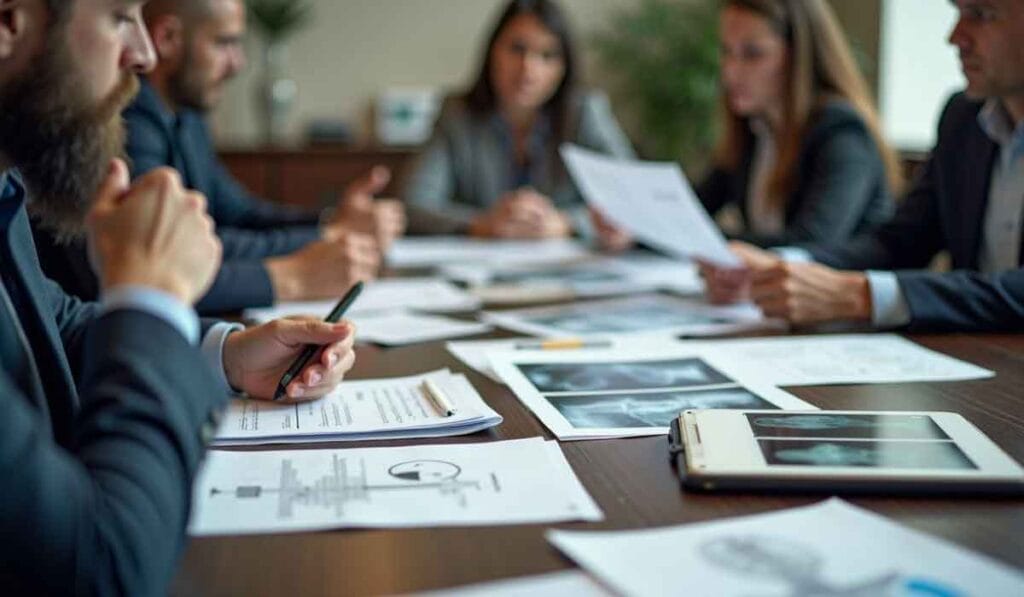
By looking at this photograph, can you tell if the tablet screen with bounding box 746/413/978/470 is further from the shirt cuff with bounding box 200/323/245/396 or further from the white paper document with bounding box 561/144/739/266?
the white paper document with bounding box 561/144/739/266

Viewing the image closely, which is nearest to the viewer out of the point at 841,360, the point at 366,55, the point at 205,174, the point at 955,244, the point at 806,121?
the point at 841,360

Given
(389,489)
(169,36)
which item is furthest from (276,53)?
(389,489)

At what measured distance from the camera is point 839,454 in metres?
0.91

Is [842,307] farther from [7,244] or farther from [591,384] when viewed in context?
[7,244]

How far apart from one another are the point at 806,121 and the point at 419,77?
2.82 meters

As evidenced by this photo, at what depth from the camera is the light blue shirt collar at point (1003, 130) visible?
181 centimetres

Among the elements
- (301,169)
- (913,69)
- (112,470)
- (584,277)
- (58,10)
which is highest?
(58,10)

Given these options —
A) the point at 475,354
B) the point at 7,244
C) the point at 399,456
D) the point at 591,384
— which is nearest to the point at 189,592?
the point at 399,456

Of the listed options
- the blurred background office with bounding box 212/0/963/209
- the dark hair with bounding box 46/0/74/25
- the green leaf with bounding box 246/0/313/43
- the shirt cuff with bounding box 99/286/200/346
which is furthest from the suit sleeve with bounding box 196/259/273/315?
the green leaf with bounding box 246/0/313/43

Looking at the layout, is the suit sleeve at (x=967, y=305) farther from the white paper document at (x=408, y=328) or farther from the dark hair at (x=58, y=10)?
the dark hair at (x=58, y=10)

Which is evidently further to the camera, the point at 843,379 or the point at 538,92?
the point at 538,92

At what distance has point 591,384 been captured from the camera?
122 cm

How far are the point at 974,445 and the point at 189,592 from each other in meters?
0.64

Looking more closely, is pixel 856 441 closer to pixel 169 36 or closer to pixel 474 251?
pixel 474 251
